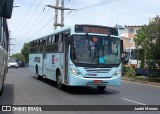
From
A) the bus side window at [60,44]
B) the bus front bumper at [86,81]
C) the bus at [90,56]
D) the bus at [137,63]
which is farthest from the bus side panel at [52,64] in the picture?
the bus at [137,63]

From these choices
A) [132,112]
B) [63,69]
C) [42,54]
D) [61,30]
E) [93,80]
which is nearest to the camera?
[132,112]

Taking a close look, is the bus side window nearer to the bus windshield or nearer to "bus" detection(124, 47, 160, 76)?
the bus windshield

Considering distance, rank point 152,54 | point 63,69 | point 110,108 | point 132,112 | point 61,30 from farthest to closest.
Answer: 1. point 152,54
2. point 61,30
3. point 63,69
4. point 110,108
5. point 132,112

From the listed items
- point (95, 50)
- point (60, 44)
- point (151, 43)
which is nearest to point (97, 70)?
point (95, 50)

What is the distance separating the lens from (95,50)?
1619cm

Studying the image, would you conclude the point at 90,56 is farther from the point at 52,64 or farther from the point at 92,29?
the point at 52,64

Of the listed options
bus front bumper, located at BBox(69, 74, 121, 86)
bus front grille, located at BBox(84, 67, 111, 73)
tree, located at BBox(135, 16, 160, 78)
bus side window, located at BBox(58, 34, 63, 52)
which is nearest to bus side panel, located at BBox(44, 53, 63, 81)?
bus side window, located at BBox(58, 34, 63, 52)

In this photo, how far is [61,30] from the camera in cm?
1841

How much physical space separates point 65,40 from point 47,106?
578 cm

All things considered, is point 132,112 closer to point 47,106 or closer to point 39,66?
point 47,106

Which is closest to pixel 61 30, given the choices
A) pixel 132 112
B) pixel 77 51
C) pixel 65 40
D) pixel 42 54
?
pixel 65 40

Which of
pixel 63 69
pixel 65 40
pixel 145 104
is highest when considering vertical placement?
pixel 65 40

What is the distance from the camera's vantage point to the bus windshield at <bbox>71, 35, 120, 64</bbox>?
16.0 m

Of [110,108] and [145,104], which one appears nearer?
[110,108]
